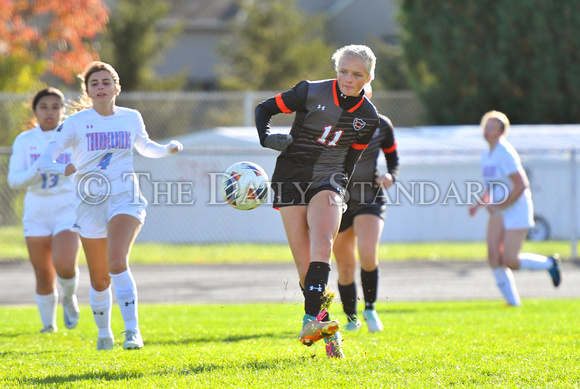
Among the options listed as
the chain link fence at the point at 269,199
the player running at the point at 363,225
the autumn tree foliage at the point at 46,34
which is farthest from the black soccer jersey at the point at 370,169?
the autumn tree foliage at the point at 46,34

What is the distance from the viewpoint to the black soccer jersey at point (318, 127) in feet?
18.0

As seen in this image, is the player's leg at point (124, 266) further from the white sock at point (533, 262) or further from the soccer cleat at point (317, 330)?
the white sock at point (533, 262)

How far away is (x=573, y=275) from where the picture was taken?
1322cm

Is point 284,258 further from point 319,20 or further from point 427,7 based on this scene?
point 319,20

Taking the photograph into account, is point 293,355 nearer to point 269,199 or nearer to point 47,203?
point 47,203

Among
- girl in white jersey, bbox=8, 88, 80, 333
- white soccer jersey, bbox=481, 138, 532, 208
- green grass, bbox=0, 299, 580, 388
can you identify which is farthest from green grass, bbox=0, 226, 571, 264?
girl in white jersey, bbox=8, 88, 80, 333

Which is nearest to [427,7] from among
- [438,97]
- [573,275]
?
[438,97]

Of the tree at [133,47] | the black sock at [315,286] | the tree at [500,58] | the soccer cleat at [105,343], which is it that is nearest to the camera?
the black sock at [315,286]

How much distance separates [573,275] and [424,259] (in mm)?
3063

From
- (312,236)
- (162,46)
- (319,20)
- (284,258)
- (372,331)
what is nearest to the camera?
(312,236)

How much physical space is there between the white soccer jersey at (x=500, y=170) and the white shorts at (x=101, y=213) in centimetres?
483

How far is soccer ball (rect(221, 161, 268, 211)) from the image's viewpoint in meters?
5.61

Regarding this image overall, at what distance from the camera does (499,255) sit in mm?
9430

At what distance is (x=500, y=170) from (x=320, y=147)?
440cm
